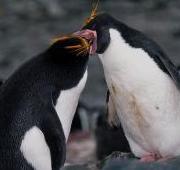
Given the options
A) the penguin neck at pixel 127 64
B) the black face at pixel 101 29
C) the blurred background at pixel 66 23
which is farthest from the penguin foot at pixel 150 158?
the blurred background at pixel 66 23

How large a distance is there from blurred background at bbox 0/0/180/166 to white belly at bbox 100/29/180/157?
18.5ft

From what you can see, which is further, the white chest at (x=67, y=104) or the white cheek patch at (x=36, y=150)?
the white chest at (x=67, y=104)

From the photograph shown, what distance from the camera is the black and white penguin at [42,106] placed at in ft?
15.3

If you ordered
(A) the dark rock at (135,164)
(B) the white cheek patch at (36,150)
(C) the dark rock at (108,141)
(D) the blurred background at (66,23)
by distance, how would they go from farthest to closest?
(D) the blurred background at (66,23)
(C) the dark rock at (108,141)
(A) the dark rock at (135,164)
(B) the white cheek patch at (36,150)

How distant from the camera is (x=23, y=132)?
4.69 m

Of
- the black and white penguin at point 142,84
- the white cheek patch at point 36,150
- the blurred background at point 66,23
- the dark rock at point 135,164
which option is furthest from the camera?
the blurred background at point 66,23

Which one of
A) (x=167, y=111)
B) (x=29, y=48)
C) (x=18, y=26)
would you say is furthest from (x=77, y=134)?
(x=18, y=26)

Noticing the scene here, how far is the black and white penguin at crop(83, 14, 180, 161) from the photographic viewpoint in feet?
16.2

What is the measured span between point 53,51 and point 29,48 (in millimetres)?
9432

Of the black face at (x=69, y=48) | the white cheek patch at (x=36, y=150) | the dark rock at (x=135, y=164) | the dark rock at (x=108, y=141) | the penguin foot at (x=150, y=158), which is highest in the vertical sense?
the black face at (x=69, y=48)

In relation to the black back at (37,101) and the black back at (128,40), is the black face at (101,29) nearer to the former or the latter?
the black back at (128,40)

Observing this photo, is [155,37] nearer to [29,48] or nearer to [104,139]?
[29,48]

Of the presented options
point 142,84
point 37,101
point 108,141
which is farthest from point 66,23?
point 37,101

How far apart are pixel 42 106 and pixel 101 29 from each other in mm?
575
